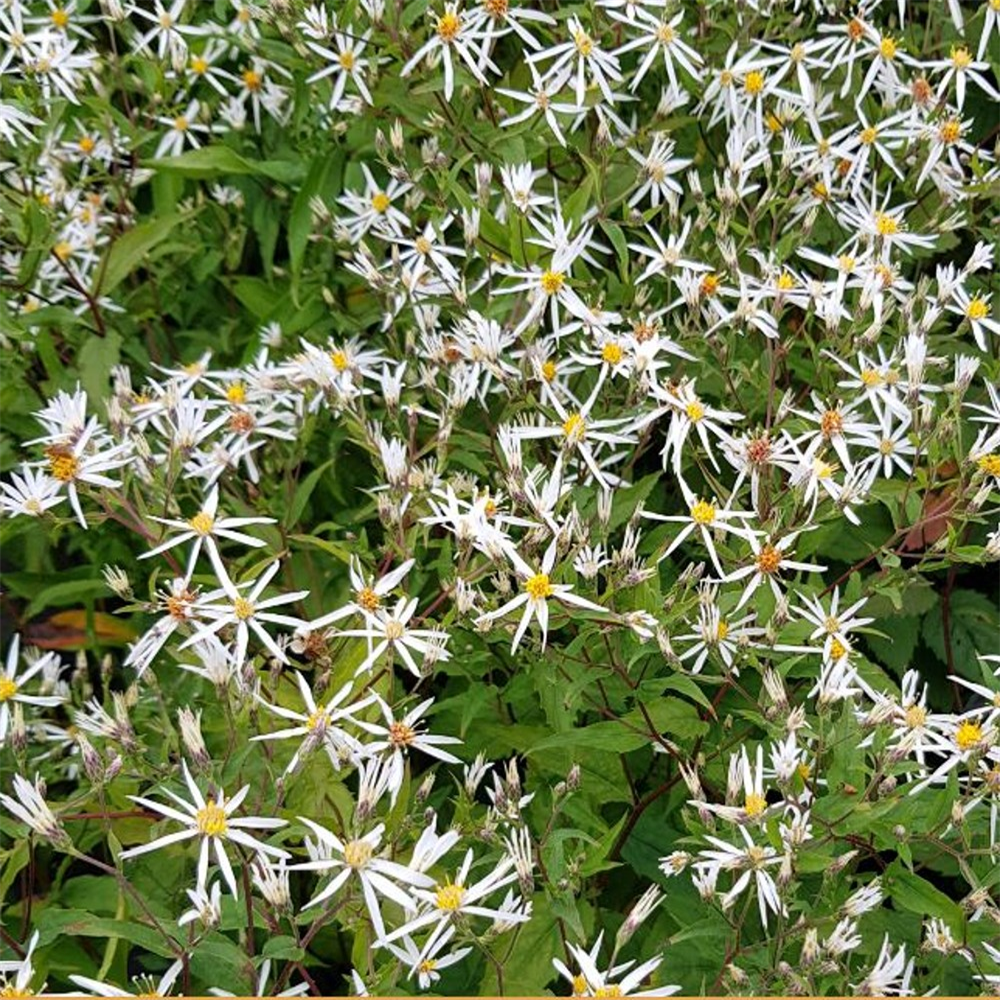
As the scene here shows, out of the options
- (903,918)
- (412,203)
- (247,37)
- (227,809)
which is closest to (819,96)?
(412,203)

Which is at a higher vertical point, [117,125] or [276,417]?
[117,125]

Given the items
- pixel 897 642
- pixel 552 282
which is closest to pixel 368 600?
pixel 552 282

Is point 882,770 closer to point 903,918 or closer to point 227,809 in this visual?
point 903,918

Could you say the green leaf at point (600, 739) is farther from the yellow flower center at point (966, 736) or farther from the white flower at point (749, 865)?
the yellow flower center at point (966, 736)

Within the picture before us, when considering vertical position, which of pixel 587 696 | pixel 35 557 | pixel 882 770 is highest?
pixel 882 770

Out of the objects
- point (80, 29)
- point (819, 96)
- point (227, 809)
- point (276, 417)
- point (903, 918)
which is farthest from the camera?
point (80, 29)

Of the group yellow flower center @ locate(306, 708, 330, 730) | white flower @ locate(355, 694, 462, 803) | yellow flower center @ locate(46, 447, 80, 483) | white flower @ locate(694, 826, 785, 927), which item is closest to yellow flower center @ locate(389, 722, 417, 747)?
white flower @ locate(355, 694, 462, 803)

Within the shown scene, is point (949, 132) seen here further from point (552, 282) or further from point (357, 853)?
point (357, 853)
